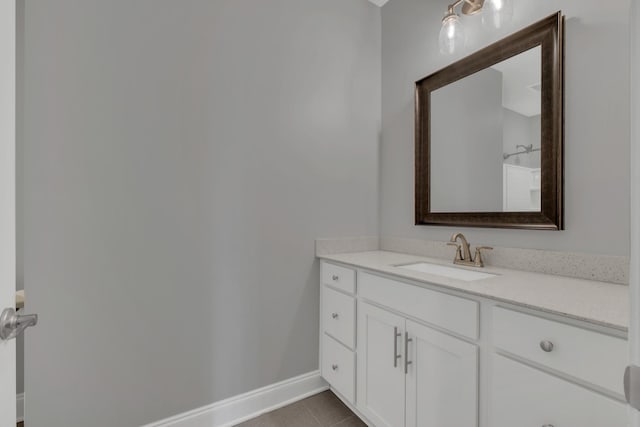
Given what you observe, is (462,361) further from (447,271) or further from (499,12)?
(499,12)

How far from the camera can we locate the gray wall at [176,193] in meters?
1.27

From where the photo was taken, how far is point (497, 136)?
1.58 meters

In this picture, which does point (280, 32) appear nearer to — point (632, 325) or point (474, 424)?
point (632, 325)

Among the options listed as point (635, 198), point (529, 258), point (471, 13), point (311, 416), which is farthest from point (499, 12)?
point (311, 416)

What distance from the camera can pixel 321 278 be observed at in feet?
6.41

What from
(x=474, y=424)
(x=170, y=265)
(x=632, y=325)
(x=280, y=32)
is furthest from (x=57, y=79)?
(x=474, y=424)

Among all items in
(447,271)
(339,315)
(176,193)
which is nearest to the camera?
(176,193)

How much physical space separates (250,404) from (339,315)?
72 cm

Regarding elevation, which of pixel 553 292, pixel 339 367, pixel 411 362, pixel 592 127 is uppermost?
pixel 592 127

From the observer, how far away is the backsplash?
117 cm

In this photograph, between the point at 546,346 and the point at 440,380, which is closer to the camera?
the point at 546,346

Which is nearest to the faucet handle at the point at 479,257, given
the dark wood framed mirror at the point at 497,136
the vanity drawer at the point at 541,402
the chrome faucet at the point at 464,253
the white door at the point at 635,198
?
the chrome faucet at the point at 464,253

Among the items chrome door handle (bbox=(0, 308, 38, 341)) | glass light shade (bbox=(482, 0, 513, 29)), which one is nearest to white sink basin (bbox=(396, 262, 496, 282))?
glass light shade (bbox=(482, 0, 513, 29))

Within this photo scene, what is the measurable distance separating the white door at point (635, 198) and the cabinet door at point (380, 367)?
99 cm
